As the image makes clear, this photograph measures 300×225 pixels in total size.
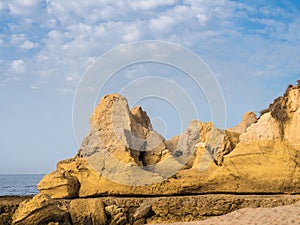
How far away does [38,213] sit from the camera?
10.7 m

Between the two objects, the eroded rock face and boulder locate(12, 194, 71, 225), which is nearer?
boulder locate(12, 194, 71, 225)

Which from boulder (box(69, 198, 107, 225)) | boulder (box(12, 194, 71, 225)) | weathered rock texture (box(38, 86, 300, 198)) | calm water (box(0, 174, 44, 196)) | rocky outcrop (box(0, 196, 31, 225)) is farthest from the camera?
calm water (box(0, 174, 44, 196))

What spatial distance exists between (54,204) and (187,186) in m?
3.54

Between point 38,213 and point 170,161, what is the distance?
429 centimetres

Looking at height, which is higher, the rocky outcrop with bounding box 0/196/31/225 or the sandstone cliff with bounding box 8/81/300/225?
the sandstone cliff with bounding box 8/81/300/225

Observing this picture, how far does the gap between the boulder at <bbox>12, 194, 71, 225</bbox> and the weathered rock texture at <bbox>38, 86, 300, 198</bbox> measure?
178cm

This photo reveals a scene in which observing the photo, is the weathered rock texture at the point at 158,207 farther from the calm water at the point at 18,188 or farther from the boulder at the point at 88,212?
the calm water at the point at 18,188

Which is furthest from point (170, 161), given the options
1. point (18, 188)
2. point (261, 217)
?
point (18, 188)

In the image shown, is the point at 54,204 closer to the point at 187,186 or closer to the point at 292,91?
the point at 187,186

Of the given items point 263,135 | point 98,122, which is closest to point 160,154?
point 98,122

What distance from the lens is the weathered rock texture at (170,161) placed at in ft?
41.5

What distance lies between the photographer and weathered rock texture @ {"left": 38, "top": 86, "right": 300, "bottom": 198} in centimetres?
1265

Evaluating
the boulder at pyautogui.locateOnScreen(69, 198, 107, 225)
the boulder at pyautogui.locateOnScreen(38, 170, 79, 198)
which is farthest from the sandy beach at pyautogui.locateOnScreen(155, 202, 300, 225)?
the boulder at pyautogui.locateOnScreen(38, 170, 79, 198)

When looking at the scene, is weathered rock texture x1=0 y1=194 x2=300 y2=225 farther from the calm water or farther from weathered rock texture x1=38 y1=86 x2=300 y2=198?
the calm water
